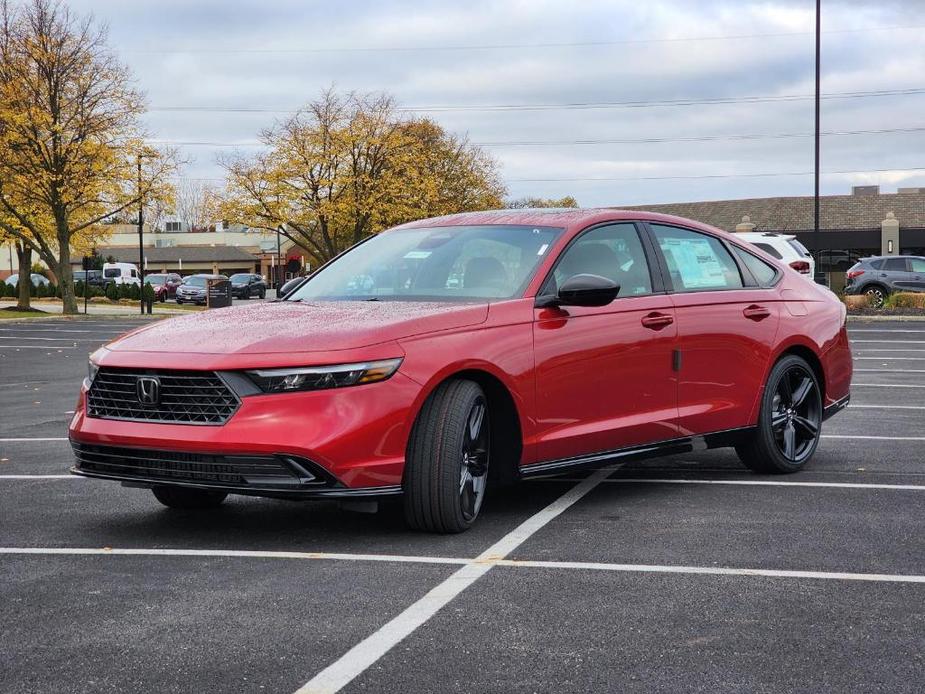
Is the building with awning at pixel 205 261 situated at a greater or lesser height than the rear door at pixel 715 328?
greater

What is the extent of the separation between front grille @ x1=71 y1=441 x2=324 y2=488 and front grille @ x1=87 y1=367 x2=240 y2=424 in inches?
6.3

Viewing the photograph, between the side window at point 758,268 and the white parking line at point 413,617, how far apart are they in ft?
7.79

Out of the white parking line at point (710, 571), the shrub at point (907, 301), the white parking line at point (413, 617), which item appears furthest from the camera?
the shrub at point (907, 301)

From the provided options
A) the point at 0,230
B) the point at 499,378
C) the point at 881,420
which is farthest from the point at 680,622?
the point at 0,230

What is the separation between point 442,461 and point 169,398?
4.14 ft

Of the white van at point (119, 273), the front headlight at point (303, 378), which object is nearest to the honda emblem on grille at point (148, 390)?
the front headlight at point (303, 378)

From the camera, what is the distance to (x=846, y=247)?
2484 inches

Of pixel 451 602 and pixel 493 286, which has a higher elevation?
pixel 493 286

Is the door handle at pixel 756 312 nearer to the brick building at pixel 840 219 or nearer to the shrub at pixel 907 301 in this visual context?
the shrub at pixel 907 301

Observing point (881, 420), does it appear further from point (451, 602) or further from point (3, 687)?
point (3, 687)

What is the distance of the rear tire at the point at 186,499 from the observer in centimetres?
700

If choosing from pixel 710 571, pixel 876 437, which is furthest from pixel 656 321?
pixel 876 437

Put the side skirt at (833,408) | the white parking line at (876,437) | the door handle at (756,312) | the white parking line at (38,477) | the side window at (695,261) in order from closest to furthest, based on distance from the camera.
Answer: the side window at (695,261) < the door handle at (756,312) < the white parking line at (38,477) < the side skirt at (833,408) < the white parking line at (876,437)

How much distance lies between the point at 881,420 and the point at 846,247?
178 feet
